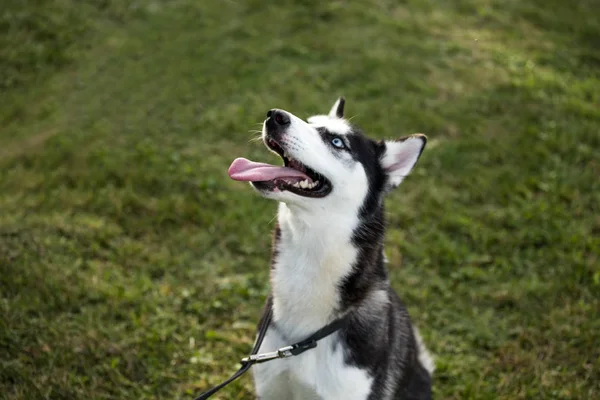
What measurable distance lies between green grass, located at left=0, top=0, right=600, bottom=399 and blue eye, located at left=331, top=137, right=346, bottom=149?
7.65 ft

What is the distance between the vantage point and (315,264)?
3277 mm

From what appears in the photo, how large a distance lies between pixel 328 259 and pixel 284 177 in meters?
0.57

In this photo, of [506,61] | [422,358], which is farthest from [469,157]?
[422,358]

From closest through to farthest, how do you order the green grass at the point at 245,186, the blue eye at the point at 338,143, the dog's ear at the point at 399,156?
the blue eye at the point at 338,143, the dog's ear at the point at 399,156, the green grass at the point at 245,186

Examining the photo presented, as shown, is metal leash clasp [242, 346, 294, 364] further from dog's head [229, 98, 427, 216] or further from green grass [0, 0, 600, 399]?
green grass [0, 0, 600, 399]

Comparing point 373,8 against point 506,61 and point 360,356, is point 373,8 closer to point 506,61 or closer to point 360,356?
point 506,61

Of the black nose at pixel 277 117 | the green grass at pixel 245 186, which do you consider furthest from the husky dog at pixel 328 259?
the green grass at pixel 245 186

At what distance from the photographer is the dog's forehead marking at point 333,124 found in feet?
11.7

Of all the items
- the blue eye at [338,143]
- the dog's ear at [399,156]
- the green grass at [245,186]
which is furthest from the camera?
the green grass at [245,186]

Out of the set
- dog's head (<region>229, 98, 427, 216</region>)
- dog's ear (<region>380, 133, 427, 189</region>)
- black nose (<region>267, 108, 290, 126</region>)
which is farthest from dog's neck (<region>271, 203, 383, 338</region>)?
black nose (<region>267, 108, 290, 126</region>)

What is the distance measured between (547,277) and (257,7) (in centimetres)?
761

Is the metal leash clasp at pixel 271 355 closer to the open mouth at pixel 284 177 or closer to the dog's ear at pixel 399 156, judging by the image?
the open mouth at pixel 284 177

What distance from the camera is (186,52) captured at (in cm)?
925

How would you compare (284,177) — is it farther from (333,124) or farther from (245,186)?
(245,186)
